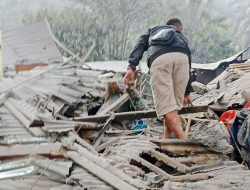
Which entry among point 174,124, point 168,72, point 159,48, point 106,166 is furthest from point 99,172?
point 159,48

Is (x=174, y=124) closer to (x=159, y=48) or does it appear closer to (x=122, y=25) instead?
(x=159, y=48)

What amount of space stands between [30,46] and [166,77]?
10556 millimetres

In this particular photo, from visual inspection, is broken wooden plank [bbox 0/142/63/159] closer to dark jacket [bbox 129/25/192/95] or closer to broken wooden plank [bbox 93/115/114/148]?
broken wooden plank [bbox 93/115/114/148]

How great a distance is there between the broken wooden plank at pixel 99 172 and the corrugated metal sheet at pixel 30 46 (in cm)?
987

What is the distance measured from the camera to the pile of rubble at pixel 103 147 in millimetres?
3164

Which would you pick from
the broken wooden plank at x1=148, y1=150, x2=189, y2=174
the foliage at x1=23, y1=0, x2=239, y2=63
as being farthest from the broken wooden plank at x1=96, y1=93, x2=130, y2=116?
the foliage at x1=23, y1=0, x2=239, y2=63

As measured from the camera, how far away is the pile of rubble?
3.16m

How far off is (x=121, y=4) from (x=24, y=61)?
19376 mm

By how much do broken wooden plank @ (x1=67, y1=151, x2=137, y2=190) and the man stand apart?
1756 mm

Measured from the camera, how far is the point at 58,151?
3588mm

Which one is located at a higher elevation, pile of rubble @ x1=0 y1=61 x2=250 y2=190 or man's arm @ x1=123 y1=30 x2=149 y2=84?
man's arm @ x1=123 y1=30 x2=149 y2=84

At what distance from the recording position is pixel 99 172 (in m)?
3.19

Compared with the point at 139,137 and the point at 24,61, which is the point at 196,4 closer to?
the point at 24,61

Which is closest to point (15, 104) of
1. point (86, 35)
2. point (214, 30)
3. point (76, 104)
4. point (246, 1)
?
point (76, 104)
